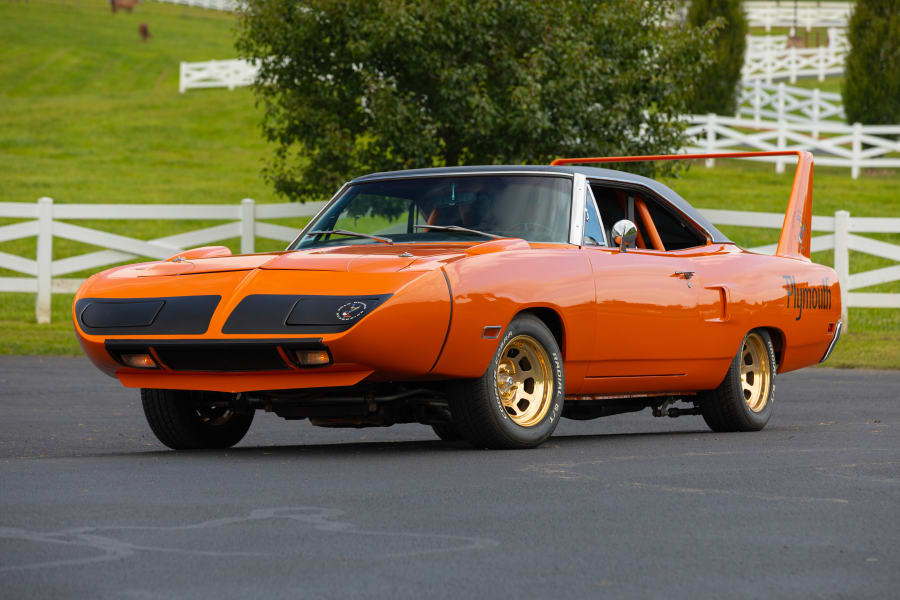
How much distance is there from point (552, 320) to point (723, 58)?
3275 centimetres

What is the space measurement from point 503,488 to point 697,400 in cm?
Answer: 368

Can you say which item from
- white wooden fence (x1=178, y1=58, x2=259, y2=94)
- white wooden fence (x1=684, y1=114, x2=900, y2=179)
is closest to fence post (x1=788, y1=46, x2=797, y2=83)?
white wooden fence (x1=684, y1=114, x2=900, y2=179)

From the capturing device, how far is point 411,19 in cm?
1789

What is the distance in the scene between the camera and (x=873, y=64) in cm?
3888

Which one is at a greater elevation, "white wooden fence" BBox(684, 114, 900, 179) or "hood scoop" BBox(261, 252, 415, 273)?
"white wooden fence" BBox(684, 114, 900, 179)

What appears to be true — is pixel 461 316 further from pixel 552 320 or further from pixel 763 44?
pixel 763 44

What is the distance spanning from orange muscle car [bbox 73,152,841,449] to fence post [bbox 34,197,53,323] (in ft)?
40.6

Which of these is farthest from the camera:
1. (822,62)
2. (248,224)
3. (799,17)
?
(799,17)

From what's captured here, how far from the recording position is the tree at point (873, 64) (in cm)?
3822

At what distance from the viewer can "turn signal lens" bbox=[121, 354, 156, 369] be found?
793 centimetres

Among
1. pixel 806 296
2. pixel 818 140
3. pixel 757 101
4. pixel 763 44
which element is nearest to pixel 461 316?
pixel 806 296

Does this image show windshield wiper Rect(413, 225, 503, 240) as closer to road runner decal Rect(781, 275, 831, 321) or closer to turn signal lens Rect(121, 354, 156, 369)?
turn signal lens Rect(121, 354, 156, 369)

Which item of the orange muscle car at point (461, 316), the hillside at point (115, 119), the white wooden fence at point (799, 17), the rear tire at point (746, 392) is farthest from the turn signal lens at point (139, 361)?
the white wooden fence at point (799, 17)

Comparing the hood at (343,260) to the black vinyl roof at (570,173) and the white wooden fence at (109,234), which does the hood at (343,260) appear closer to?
the black vinyl roof at (570,173)
